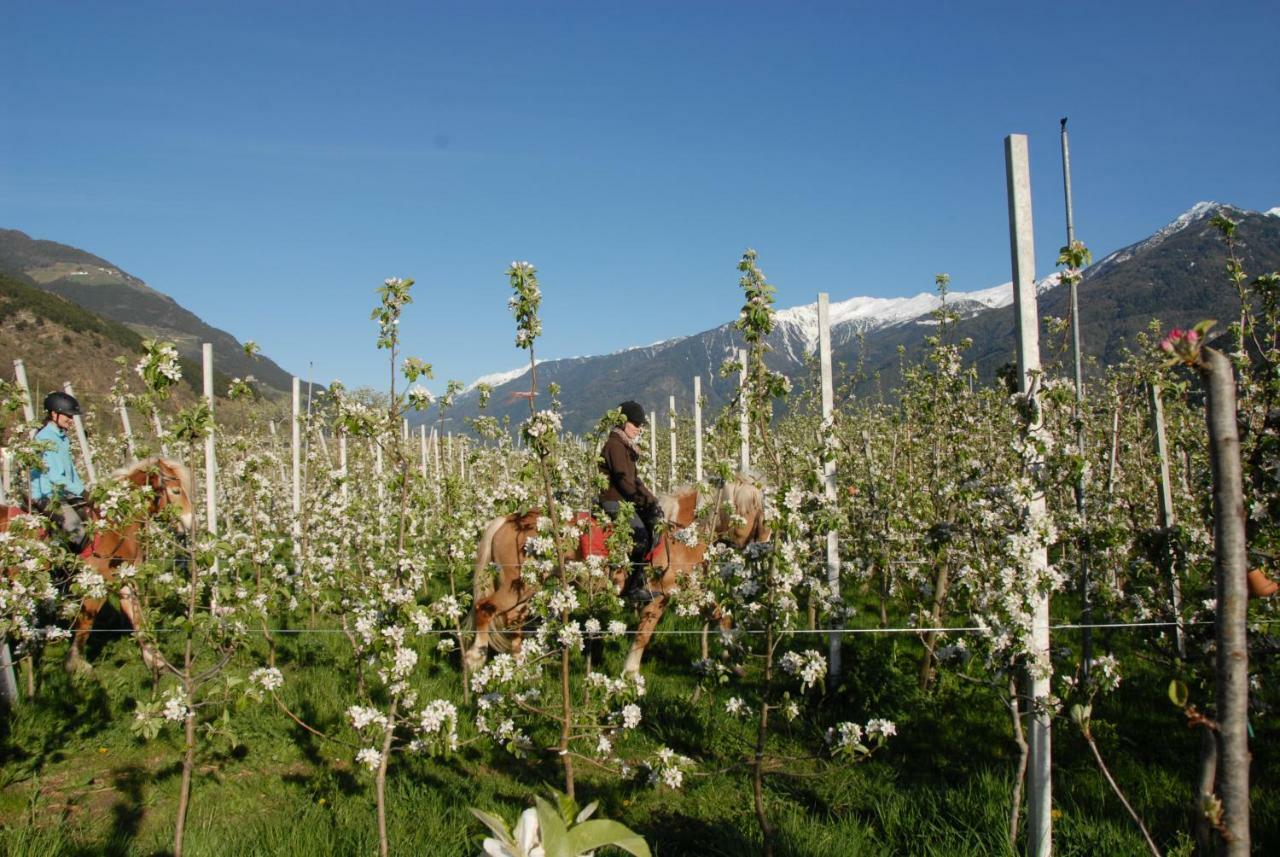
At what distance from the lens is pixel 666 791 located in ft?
17.3

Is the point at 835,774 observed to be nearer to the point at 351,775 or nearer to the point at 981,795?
the point at 981,795

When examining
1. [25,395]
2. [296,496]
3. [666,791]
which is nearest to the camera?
[666,791]

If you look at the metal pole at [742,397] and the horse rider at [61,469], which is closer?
the metal pole at [742,397]

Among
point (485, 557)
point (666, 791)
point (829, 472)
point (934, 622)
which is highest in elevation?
point (829, 472)

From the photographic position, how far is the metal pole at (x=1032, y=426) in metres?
3.55

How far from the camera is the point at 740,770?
18.0 feet

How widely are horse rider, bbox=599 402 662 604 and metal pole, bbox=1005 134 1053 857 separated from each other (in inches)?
157

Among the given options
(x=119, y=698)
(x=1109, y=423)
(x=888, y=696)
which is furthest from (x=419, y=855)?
(x=1109, y=423)

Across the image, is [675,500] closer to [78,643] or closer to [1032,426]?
[1032,426]

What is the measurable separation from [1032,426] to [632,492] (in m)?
4.49

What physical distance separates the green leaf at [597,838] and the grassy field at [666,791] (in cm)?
300

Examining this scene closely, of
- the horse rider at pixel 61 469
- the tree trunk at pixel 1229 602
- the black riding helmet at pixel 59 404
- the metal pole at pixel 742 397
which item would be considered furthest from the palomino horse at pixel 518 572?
the tree trunk at pixel 1229 602

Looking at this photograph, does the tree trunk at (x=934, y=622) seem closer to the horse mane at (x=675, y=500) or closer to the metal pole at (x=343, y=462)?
the horse mane at (x=675, y=500)

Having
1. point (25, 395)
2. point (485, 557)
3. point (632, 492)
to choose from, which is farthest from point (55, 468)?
point (632, 492)
